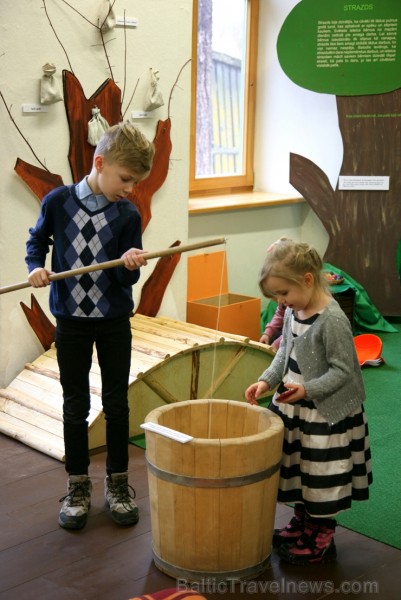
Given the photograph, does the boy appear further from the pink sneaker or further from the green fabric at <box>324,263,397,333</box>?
the green fabric at <box>324,263,397,333</box>

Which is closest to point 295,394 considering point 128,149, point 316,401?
point 316,401

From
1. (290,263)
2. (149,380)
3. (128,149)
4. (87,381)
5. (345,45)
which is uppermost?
(345,45)

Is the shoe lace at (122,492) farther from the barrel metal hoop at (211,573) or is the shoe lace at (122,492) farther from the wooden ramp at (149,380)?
Result: the wooden ramp at (149,380)

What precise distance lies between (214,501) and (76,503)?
29.2 inches

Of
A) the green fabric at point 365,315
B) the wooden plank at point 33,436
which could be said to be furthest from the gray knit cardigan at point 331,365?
the green fabric at point 365,315

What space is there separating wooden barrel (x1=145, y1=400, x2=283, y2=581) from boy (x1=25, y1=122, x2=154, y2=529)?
360mm

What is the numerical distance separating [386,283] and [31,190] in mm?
3009

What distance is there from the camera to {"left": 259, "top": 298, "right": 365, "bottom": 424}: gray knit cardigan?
247cm

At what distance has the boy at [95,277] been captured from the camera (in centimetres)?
268

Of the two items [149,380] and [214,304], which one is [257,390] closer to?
[149,380]

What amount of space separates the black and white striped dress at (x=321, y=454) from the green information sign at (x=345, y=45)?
3.60m

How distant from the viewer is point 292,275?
2.49 metres

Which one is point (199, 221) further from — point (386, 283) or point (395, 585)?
point (395, 585)

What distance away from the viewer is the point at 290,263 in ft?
8.16
